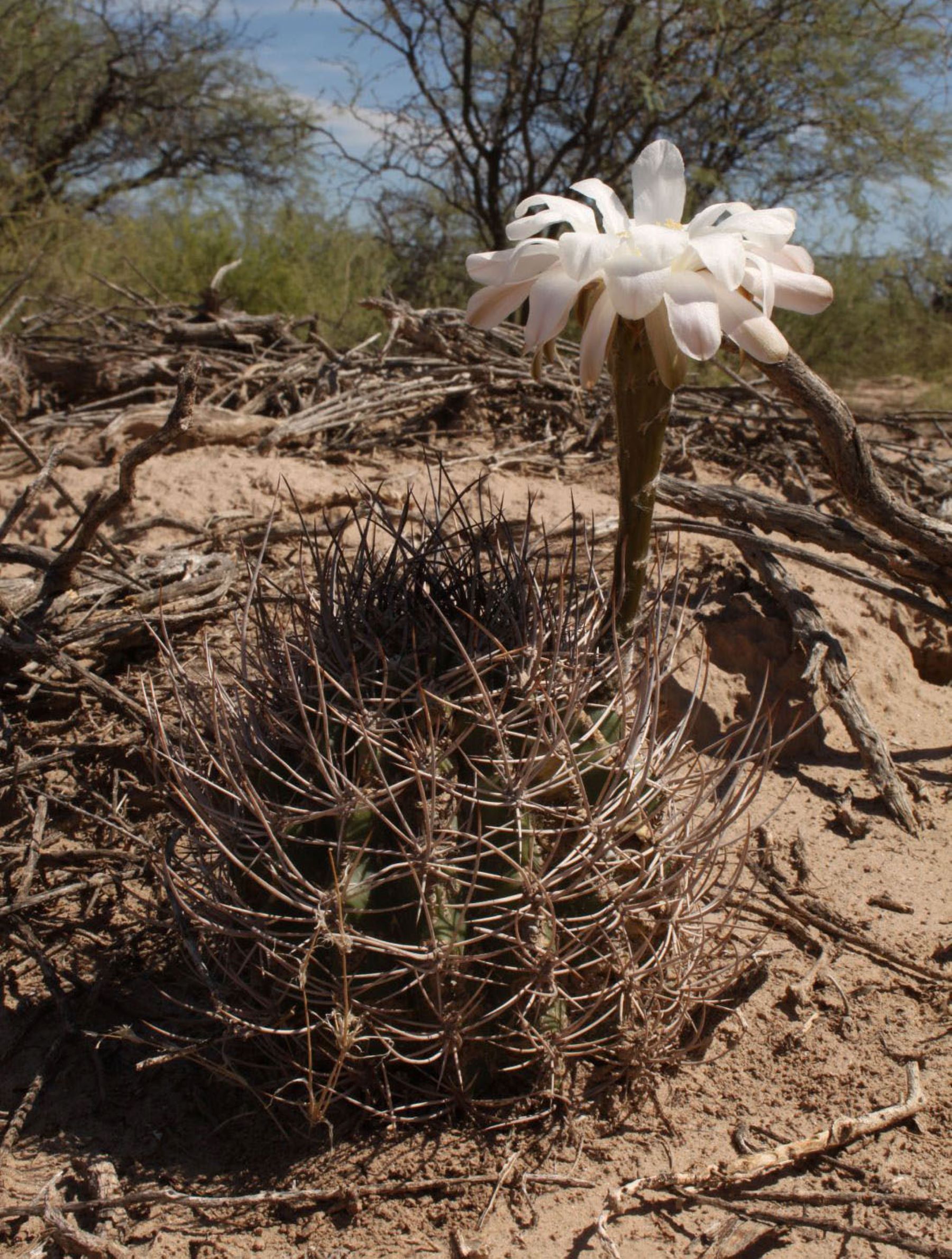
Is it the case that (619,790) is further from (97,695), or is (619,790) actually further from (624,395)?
(97,695)

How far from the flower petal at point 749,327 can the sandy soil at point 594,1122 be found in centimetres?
41

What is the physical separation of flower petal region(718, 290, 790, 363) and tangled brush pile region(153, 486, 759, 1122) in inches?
15.3

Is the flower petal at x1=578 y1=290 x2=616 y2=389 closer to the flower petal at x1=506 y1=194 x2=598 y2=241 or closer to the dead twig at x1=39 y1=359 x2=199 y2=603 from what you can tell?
the flower petal at x1=506 y1=194 x2=598 y2=241

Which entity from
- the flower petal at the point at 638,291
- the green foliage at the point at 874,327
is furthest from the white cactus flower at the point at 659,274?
the green foliage at the point at 874,327

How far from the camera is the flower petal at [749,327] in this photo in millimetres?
1508

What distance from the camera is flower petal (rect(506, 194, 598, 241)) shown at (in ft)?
5.11

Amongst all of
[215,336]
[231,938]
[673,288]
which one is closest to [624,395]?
[673,288]

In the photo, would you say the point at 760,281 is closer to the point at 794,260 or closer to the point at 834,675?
the point at 794,260

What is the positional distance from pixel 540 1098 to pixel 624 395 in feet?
3.54

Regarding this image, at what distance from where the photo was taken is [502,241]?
9000 millimetres

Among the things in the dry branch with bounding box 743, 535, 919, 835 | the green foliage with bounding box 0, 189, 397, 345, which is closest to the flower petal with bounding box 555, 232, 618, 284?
the dry branch with bounding box 743, 535, 919, 835

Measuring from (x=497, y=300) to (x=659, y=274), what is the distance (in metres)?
0.27

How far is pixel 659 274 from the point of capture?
4.72 ft

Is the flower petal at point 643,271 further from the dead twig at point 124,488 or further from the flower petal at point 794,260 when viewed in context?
the dead twig at point 124,488
